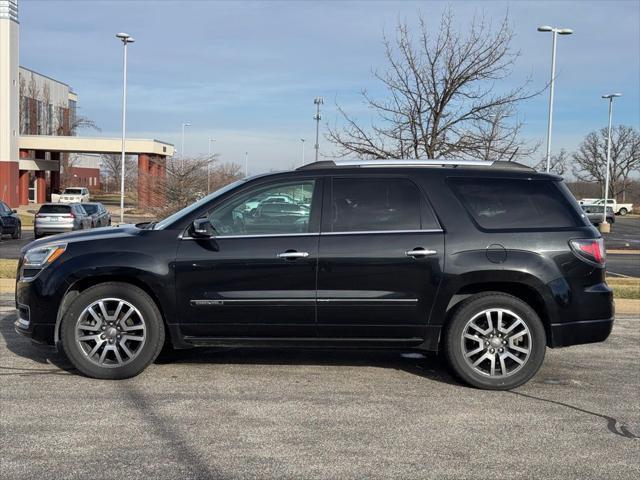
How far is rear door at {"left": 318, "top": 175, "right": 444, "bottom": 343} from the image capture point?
5.49m

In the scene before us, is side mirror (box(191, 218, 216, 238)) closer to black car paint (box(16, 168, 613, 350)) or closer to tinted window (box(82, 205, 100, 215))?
black car paint (box(16, 168, 613, 350))

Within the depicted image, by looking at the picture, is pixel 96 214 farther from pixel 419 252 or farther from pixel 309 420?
pixel 309 420

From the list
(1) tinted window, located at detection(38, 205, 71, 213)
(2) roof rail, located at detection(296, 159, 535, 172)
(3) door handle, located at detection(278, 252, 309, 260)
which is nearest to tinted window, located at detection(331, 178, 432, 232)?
(2) roof rail, located at detection(296, 159, 535, 172)

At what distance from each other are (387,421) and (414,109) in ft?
31.3

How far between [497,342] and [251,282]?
2078mm

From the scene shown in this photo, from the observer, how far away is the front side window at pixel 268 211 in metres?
5.63

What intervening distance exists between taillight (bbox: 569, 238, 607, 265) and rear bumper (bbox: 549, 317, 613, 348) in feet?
1.68

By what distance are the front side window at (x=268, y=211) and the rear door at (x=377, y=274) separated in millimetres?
224

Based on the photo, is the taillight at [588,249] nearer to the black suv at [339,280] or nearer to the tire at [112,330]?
the black suv at [339,280]

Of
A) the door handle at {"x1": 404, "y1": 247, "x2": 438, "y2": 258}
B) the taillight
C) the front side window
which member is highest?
the front side window

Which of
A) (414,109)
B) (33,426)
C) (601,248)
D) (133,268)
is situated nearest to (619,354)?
(601,248)

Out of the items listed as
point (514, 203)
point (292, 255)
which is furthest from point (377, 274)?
point (514, 203)

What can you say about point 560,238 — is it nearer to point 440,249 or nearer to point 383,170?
point 440,249

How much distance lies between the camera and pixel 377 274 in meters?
5.49
